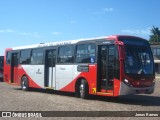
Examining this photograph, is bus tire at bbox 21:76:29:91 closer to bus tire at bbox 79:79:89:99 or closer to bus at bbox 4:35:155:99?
bus at bbox 4:35:155:99

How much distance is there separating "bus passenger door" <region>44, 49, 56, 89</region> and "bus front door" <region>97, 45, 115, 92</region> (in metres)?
4.45

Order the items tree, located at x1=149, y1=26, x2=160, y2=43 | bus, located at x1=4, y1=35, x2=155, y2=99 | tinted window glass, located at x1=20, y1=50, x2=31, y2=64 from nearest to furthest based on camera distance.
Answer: bus, located at x1=4, y1=35, x2=155, y2=99, tinted window glass, located at x1=20, y1=50, x2=31, y2=64, tree, located at x1=149, y1=26, x2=160, y2=43

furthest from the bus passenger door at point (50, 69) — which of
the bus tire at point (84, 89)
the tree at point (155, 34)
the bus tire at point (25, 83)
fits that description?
the tree at point (155, 34)

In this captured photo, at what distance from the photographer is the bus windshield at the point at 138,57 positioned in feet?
52.7

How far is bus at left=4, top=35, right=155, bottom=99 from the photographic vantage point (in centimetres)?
1593

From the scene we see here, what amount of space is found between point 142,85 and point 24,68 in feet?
33.9

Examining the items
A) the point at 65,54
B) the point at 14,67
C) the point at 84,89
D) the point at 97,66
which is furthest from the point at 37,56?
the point at 97,66

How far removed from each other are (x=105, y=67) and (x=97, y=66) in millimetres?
478

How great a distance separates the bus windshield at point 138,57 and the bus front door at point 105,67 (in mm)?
685

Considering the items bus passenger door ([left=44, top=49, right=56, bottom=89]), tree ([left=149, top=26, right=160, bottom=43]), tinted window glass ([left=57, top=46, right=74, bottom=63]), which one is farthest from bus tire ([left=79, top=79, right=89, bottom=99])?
tree ([left=149, top=26, right=160, bottom=43])

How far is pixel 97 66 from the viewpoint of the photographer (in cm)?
1711

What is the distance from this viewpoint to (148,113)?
41.2ft

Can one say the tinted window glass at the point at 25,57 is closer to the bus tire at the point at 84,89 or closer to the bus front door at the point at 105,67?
the bus tire at the point at 84,89

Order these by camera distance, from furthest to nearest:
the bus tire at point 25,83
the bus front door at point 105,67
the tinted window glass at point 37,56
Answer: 1. the bus tire at point 25,83
2. the tinted window glass at point 37,56
3. the bus front door at point 105,67
